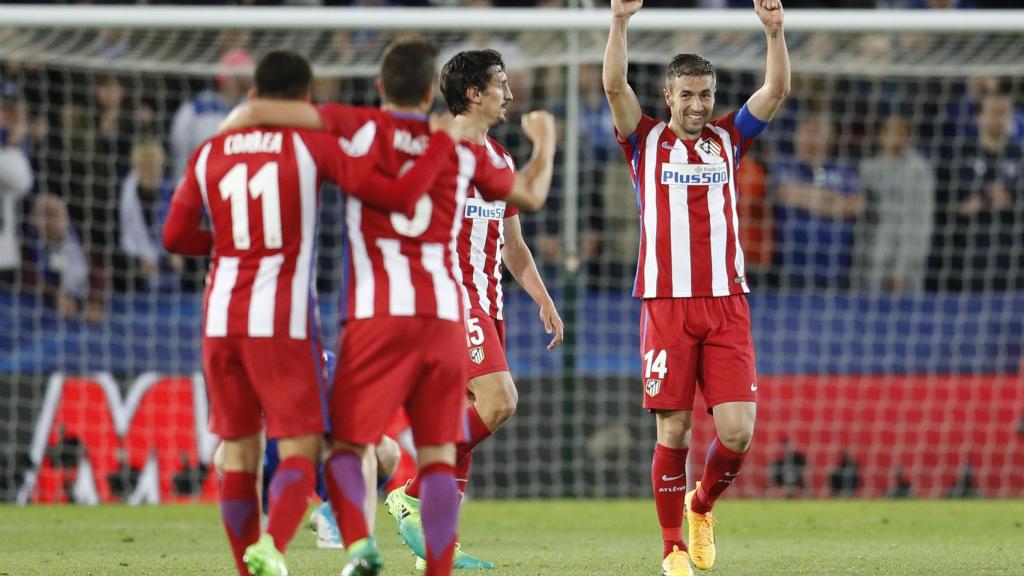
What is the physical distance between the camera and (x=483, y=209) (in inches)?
263

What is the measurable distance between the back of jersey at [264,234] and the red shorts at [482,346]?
2092mm

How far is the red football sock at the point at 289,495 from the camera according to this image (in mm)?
4531

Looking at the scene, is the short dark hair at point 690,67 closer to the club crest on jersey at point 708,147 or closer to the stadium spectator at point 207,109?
the club crest on jersey at point 708,147

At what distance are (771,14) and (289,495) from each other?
300 centimetres

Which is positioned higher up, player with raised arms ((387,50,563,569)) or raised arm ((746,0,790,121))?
raised arm ((746,0,790,121))

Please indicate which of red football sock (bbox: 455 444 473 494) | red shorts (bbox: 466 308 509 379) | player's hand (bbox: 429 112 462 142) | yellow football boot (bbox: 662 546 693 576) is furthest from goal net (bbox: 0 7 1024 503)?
player's hand (bbox: 429 112 462 142)

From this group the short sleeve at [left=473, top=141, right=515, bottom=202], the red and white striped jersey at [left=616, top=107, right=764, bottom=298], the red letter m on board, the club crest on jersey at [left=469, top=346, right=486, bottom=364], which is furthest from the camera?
the red letter m on board

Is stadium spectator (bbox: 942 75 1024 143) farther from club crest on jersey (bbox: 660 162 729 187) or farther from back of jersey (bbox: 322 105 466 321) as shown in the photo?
back of jersey (bbox: 322 105 466 321)

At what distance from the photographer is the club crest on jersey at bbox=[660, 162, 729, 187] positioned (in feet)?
20.9

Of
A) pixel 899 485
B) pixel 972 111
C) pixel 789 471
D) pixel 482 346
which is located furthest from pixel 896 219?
pixel 482 346

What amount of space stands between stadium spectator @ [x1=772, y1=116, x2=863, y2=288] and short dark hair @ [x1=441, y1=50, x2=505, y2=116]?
18.1 ft

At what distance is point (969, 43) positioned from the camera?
11609 mm

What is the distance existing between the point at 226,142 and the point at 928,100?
8520mm

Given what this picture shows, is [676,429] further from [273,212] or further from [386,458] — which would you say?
[273,212]
